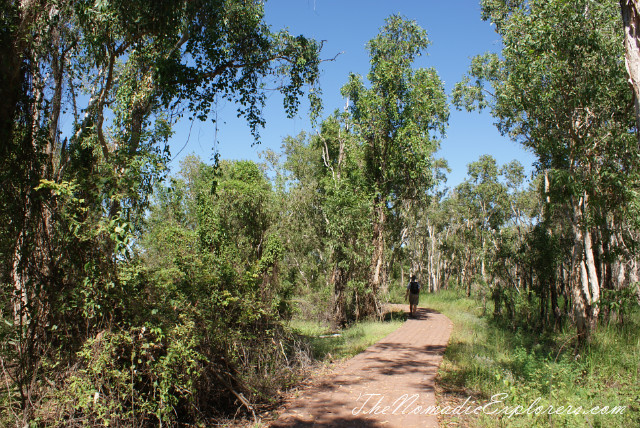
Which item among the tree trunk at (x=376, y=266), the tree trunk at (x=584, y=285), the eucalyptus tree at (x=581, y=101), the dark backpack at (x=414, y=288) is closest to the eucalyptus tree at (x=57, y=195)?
the eucalyptus tree at (x=581, y=101)

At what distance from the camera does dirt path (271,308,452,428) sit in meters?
5.71

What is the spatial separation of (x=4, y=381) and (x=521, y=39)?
12317 millimetres

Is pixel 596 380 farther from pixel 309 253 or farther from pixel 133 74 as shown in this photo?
pixel 309 253

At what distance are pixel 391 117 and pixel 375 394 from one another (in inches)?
503

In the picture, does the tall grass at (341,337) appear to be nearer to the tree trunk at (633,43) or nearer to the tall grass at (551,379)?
the tall grass at (551,379)

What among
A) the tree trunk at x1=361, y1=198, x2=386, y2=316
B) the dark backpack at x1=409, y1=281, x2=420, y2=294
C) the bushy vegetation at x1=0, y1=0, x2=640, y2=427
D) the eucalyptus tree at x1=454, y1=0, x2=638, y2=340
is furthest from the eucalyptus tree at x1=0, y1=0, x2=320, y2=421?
the dark backpack at x1=409, y1=281, x2=420, y2=294

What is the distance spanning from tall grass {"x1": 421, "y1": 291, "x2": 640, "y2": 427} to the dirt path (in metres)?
0.41

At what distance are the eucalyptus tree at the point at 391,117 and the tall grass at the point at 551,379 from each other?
8042 millimetres

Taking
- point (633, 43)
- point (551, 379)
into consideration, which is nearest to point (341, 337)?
point (551, 379)

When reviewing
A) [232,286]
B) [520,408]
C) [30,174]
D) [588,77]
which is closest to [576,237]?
[588,77]

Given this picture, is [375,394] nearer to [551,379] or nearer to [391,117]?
[551,379]

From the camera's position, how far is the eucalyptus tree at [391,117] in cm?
1709

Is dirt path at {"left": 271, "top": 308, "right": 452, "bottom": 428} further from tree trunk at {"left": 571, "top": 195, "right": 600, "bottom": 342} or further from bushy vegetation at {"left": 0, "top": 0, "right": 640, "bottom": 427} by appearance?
tree trunk at {"left": 571, "top": 195, "right": 600, "bottom": 342}

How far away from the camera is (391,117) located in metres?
17.3
